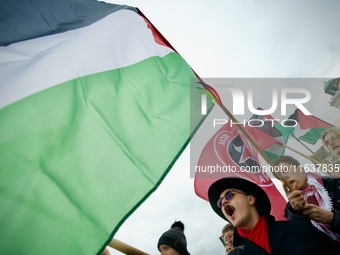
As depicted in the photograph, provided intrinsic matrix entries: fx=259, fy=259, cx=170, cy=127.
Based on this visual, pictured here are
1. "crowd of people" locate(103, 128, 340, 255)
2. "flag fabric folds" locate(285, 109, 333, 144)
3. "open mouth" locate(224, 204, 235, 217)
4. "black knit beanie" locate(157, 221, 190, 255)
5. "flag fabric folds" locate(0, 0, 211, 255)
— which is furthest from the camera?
"flag fabric folds" locate(285, 109, 333, 144)

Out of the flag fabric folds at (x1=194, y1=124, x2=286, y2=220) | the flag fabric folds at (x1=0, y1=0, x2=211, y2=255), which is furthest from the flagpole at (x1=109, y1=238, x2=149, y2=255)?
the flag fabric folds at (x1=194, y1=124, x2=286, y2=220)

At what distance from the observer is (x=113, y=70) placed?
2672 mm

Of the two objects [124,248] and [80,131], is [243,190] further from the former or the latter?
[80,131]

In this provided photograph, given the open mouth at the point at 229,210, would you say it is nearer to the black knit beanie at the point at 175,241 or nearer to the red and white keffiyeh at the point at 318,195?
the black knit beanie at the point at 175,241

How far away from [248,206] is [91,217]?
1.60m

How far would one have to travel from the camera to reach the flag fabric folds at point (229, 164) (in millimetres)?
4957

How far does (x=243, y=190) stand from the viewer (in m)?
2.81

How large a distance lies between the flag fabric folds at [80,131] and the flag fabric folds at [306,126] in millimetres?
5134

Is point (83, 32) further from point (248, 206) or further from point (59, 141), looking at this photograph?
point (248, 206)

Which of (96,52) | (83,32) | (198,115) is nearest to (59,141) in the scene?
(96,52)

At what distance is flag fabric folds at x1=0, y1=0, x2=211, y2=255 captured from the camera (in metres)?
1.70

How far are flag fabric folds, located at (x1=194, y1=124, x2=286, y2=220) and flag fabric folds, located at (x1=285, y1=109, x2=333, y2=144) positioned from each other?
2.37 meters

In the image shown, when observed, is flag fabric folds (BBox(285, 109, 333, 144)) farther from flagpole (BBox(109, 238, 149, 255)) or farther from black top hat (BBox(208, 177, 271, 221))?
flagpole (BBox(109, 238, 149, 255))

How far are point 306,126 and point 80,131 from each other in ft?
21.5
